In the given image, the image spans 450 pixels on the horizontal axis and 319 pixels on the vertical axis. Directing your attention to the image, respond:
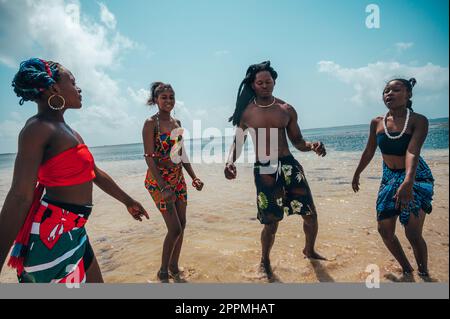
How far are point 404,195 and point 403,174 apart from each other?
1.14 feet

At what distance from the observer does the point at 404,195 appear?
9.06 ft

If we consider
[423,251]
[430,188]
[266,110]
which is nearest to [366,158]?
[430,188]

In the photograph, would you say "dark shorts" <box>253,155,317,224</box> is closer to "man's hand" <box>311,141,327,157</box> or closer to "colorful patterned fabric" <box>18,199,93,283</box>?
"man's hand" <box>311,141,327,157</box>

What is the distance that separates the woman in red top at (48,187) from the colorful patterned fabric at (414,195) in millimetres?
3019

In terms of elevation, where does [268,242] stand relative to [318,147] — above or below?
below

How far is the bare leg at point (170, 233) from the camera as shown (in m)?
3.22

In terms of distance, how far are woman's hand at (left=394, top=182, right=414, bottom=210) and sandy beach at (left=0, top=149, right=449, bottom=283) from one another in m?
0.92

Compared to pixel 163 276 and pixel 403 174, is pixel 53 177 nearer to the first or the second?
pixel 163 276

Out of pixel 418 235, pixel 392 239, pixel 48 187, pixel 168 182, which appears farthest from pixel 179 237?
pixel 418 235

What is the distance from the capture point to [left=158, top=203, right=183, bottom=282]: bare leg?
3.22 metres

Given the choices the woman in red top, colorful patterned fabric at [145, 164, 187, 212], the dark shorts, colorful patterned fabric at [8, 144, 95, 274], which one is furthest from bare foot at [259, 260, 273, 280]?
colorful patterned fabric at [8, 144, 95, 274]

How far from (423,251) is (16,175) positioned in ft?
12.5

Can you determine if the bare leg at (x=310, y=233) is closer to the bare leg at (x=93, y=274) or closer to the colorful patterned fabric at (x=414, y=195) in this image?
the colorful patterned fabric at (x=414, y=195)

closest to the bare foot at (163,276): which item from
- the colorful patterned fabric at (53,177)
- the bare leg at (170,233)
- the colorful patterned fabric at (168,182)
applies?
the bare leg at (170,233)
